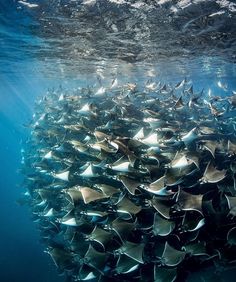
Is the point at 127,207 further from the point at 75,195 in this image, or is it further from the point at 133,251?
the point at 75,195

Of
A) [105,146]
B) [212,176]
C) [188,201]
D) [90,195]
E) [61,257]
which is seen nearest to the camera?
[188,201]

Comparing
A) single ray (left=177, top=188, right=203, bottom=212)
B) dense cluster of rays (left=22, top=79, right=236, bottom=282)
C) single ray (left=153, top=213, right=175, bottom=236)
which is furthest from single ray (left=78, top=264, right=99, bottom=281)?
single ray (left=177, top=188, right=203, bottom=212)

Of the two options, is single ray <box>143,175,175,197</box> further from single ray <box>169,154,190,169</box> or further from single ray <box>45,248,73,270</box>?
single ray <box>45,248,73,270</box>

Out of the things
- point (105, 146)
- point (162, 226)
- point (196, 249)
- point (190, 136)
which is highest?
point (190, 136)

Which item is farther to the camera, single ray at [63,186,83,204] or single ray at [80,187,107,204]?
single ray at [63,186,83,204]

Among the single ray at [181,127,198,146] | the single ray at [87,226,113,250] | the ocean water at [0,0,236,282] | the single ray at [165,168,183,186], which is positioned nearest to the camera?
the single ray at [165,168,183,186]

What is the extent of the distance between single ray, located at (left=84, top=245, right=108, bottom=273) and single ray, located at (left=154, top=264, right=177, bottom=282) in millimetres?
1166

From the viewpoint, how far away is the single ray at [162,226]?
5281 millimetres

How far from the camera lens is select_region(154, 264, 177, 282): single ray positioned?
211 inches

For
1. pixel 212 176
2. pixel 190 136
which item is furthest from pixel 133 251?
pixel 190 136

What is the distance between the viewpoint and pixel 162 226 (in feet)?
17.6

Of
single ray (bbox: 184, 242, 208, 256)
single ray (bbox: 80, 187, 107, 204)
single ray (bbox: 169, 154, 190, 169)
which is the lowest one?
single ray (bbox: 184, 242, 208, 256)

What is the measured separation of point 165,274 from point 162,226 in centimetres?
92

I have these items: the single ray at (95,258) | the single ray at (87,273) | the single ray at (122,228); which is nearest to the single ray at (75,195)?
the single ray at (122,228)
